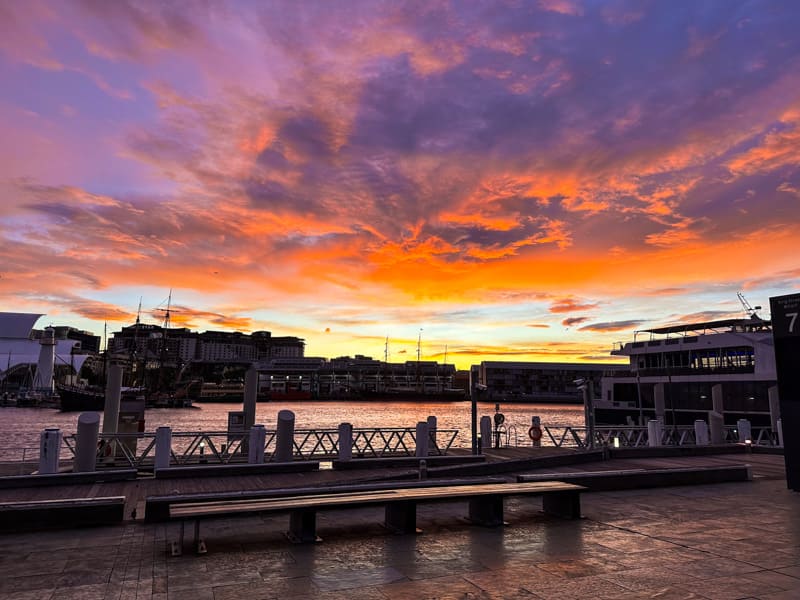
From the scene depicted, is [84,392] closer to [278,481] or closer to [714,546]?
[278,481]

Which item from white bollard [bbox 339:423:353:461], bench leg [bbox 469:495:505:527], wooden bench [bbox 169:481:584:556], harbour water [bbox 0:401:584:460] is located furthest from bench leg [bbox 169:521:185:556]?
harbour water [bbox 0:401:584:460]

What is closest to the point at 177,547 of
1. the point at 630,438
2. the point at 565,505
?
the point at 565,505

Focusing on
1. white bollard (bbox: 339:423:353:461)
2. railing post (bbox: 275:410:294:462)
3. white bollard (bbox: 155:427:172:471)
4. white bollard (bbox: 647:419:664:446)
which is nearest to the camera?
white bollard (bbox: 155:427:172:471)

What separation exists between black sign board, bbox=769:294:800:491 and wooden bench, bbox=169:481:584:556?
629 centimetres

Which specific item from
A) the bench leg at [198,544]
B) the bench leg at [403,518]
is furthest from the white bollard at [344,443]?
the bench leg at [198,544]

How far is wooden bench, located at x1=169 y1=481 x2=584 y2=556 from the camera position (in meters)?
7.61

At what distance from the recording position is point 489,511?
9273 mm

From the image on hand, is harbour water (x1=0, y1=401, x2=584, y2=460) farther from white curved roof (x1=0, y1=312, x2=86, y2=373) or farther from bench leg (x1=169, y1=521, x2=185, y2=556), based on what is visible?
white curved roof (x1=0, y1=312, x2=86, y2=373)

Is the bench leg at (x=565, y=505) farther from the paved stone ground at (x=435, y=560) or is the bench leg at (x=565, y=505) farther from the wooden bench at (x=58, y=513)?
the wooden bench at (x=58, y=513)

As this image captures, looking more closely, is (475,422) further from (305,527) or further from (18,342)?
(18,342)

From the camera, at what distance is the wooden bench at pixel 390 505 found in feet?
25.0

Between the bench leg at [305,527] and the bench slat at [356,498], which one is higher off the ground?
the bench slat at [356,498]

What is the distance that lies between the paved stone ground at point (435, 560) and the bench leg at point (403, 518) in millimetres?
186

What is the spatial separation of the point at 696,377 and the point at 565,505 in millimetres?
55734
